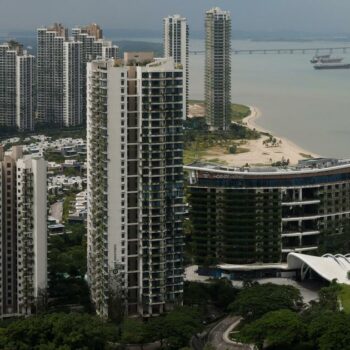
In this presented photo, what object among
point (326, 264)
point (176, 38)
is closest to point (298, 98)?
point (176, 38)

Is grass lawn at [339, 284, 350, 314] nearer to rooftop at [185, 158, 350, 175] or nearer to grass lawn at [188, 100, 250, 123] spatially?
rooftop at [185, 158, 350, 175]

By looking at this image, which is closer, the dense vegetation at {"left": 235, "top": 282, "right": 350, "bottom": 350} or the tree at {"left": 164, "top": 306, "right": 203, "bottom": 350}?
the dense vegetation at {"left": 235, "top": 282, "right": 350, "bottom": 350}

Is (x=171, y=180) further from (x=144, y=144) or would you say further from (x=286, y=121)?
(x=286, y=121)

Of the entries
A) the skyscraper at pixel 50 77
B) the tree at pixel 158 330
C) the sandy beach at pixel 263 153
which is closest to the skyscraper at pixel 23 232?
the tree at pixel 158 330

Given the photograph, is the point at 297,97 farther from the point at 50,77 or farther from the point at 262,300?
the point at 262,300

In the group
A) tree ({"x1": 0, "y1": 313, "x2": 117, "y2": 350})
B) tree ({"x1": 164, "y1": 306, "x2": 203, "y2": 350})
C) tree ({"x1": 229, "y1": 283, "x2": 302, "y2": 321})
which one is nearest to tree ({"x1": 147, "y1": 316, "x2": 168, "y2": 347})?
tree ({"x1": 164, "y1": 306, "x2": 203, "y2": 350})

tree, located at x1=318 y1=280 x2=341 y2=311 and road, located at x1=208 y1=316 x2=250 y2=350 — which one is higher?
tree, located at x1=318 y1=280 x2=341 y2=311

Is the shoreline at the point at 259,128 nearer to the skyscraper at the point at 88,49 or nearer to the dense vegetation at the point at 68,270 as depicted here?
the skyscraper at the point at 88,49

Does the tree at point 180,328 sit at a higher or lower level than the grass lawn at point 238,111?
lower
